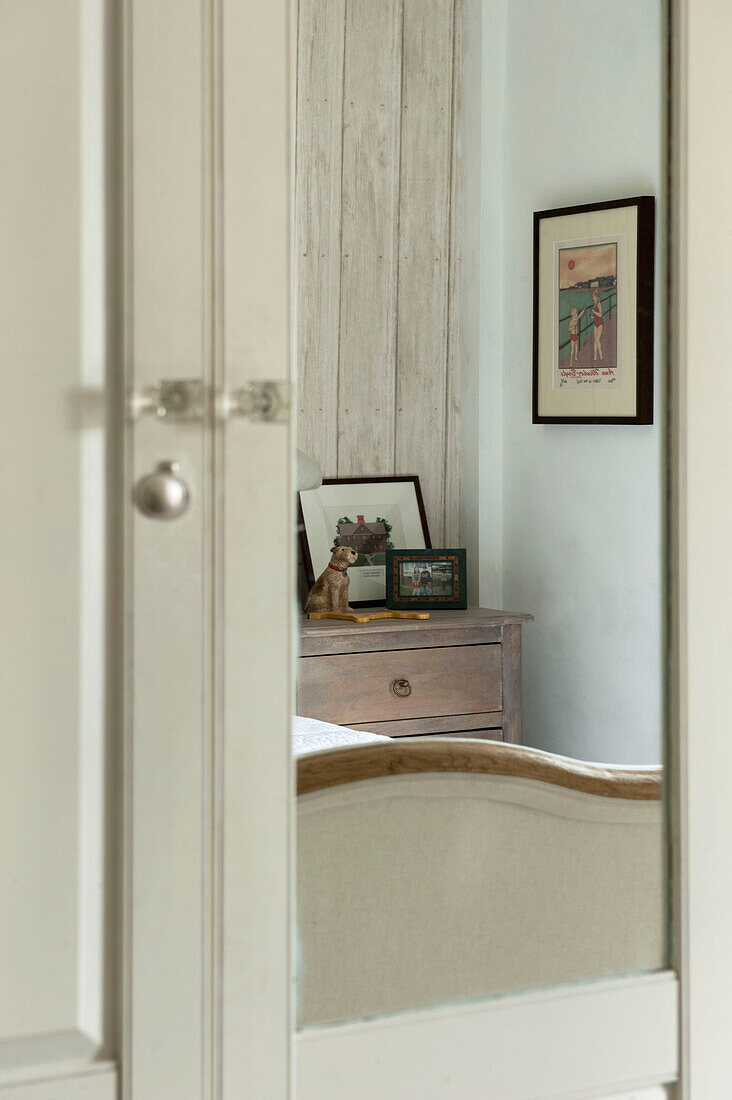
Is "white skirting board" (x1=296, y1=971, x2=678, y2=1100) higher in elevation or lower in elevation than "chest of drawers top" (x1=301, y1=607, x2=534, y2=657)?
lower

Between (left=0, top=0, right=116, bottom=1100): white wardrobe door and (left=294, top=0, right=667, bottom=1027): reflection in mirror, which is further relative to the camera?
(left=294, top=0, right=667, bottom=1027): reflection in mirror

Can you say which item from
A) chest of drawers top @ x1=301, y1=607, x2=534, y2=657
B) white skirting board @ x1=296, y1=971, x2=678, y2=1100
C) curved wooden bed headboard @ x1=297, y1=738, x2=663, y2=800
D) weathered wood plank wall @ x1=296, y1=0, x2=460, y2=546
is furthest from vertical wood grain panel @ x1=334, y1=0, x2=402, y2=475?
white skirting board @ x1=296, y1=971, x2=678, y2=1100

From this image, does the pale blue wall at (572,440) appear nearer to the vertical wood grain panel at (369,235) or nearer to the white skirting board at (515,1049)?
the vertical wood grain panel at (369,235)

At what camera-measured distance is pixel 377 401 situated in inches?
38.4

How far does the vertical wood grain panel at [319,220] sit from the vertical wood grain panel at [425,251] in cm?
6

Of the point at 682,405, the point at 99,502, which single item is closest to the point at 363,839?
the point at 99,502

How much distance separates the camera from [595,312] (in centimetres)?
103

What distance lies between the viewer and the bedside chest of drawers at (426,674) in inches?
37.7

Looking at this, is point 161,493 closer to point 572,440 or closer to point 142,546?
point 142,546

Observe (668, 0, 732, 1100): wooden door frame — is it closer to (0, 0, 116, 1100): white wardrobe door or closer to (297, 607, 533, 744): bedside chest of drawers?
(297, 607, 533, 744): bedside chest of drawers

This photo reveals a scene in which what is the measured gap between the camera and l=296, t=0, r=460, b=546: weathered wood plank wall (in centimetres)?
93

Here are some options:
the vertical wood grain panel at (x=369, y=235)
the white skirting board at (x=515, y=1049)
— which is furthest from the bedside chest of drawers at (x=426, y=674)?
the white skirting board at (x=515, y=1049)

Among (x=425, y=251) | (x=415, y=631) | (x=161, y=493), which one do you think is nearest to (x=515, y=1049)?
(x=415, y=631)

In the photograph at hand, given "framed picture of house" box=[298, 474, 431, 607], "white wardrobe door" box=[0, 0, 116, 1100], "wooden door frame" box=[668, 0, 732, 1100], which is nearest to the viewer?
"white wardrobe door" box=[0, 0, 116, 1100]
